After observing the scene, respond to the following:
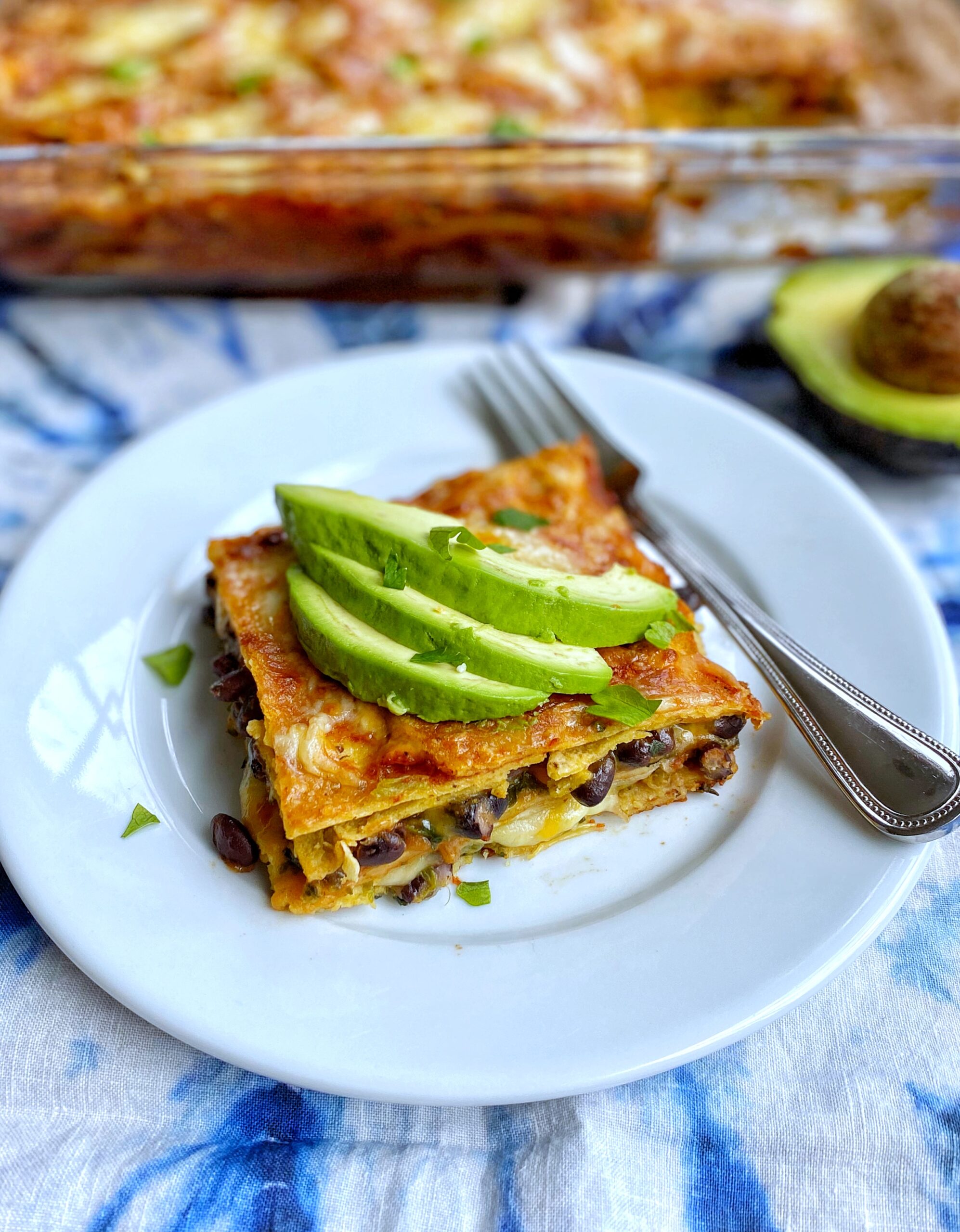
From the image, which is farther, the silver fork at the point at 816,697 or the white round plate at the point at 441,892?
the silver fork at the point at 816,697

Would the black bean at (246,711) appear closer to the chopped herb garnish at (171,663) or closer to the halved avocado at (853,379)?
the chopped herb garnish at (171,663)

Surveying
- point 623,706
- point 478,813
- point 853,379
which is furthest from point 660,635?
point 853,379

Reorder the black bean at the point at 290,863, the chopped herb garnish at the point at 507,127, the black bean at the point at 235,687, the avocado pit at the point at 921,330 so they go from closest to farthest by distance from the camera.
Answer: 1. the black bean at the point at 290,863
2. the black bean at the point at 235,687
3. the avocado pit at the point at 921,330
4. the chopped herb garnish at the point at 507,127

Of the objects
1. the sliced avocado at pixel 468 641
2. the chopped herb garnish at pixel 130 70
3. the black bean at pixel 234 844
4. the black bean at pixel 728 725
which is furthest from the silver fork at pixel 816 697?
the chopped herb garnish at pixel 130 70

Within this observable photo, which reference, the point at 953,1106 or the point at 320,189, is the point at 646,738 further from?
the point at 320,189

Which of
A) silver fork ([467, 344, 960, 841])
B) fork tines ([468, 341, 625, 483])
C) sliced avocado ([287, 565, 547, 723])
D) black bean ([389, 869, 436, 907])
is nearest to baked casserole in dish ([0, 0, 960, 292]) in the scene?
fork tines ([468, 341, 625, 483])

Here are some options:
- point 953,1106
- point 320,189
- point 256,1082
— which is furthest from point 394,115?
point 953,1106
